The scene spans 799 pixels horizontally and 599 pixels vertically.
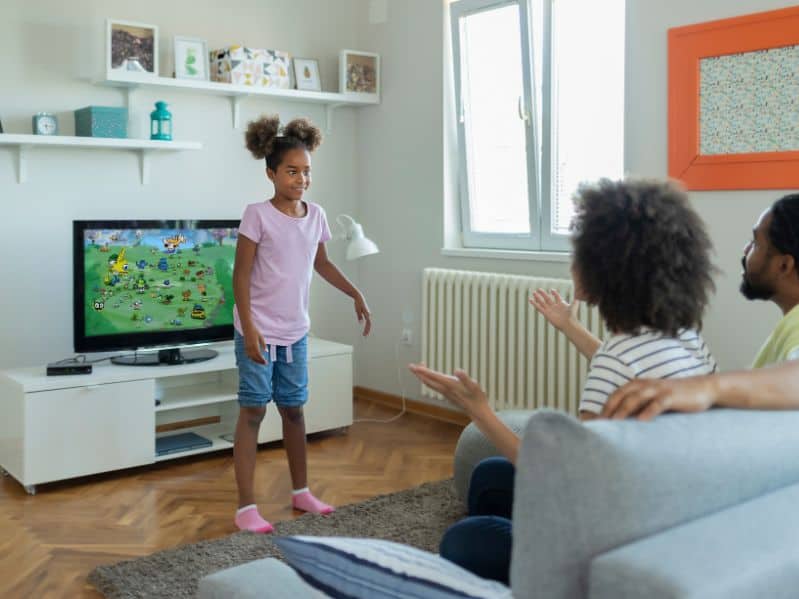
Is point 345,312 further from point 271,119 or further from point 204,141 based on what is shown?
point 271,119

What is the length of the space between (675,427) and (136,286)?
322 centimetres

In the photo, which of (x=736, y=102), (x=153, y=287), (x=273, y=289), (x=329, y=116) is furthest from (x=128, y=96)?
(x=736, y=102)

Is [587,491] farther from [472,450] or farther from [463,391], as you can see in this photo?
[472,450]

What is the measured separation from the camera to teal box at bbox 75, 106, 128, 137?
397 cm

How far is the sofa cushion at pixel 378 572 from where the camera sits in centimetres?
107

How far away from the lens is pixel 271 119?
10.4ft

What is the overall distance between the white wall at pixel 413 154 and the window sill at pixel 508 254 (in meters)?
0.03

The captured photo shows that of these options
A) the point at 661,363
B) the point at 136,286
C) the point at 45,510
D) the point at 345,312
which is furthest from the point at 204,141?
the point at 661,363

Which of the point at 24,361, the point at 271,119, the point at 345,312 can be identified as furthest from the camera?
the point at 345,312

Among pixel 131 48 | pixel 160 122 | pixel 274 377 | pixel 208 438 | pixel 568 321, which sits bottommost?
pixel 208 438

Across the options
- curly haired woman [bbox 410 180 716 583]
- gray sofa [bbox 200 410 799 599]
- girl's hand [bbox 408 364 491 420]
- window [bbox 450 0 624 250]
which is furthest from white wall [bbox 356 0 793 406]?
gray sofa [bbox 200 410 799 599]

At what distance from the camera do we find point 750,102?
10.9ft

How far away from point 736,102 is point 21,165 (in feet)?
9.85

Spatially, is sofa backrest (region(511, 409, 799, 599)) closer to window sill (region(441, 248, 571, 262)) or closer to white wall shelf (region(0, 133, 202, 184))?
window sill (region(441, 248, 571, 262))
